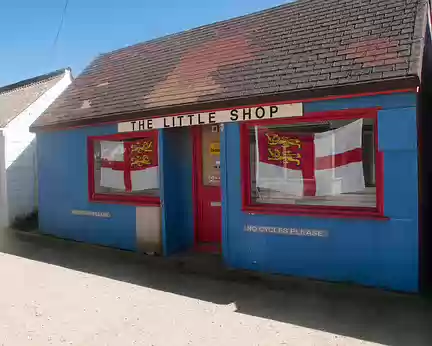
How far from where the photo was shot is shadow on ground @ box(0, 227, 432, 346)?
168 inches

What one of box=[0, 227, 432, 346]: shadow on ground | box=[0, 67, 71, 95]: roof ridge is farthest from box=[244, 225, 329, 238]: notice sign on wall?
box=[0, 67, 71, 95]: roof ridge

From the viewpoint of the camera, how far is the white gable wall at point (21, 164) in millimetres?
11000

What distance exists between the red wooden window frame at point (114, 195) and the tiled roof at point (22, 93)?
154 inches

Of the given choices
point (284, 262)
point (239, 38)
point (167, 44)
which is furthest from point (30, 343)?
point (167, 44)

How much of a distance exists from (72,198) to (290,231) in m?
5.39

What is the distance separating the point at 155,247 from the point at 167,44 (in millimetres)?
4787

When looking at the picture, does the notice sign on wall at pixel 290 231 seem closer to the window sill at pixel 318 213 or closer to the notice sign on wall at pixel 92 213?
the window sill at pixel 318 213

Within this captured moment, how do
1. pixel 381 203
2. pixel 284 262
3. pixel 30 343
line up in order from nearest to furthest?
pixel 30 343 < pixel 381 203 < pixel 284 262

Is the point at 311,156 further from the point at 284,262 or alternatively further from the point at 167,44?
the point at 167,44

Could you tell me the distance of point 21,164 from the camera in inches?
445

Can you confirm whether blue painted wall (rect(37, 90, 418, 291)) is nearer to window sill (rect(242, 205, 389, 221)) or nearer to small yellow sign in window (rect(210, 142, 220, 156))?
window sill (rect(242, 205, 389, 221))

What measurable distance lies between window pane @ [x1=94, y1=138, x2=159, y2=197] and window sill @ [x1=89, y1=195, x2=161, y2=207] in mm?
124

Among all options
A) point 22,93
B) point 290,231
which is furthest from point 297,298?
point 22,93

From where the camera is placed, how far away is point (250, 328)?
14.4 feet
